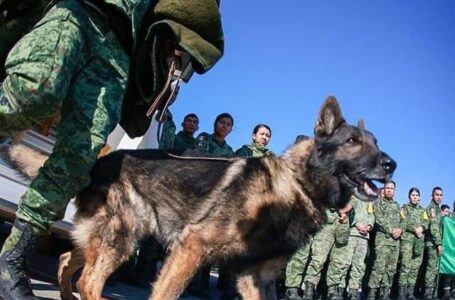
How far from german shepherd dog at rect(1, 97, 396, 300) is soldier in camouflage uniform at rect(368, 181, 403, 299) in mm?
6310

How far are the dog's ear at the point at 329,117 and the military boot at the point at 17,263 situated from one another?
2.35 meters

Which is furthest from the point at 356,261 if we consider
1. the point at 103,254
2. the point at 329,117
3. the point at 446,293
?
the point at 103,254

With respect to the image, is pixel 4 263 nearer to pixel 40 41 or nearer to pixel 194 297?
pixel 40 41

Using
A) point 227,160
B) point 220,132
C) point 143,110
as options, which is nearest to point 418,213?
point 220,132

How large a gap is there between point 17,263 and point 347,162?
2448 millimetres

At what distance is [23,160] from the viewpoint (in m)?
3.20

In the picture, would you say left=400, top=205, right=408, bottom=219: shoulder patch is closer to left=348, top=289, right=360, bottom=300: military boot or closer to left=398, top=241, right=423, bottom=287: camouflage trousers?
left=398, top=241, right=423, bottom=287: camouflage trousers

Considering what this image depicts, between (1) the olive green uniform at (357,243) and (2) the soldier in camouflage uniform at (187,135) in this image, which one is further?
(1) the olive green uniform at (357,243)

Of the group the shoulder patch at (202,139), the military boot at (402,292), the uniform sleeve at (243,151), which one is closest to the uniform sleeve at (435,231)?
the military boot at (402,292)

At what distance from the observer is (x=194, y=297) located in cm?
600

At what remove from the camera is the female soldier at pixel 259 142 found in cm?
693

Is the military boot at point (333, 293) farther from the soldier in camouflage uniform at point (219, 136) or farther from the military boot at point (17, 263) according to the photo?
the military boot at point (17, 263)

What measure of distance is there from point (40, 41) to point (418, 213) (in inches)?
414

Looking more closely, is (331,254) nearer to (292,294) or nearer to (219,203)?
(292,294)
